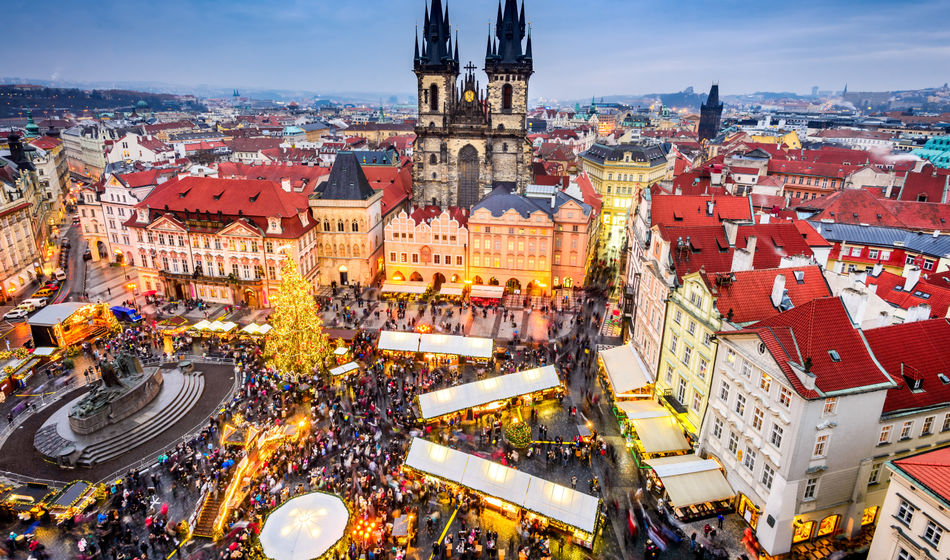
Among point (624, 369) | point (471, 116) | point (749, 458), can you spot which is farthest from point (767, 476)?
point (471, 116)

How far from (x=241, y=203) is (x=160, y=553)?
137ft

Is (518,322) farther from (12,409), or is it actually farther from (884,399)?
(12,409)

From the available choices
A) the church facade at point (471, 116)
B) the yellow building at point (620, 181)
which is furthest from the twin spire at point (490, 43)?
the yellow building at point (620, 181)

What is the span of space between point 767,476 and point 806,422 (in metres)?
4.27

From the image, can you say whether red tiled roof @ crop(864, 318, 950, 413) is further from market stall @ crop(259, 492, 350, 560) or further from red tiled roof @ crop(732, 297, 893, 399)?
market stall @ crop(259, 492, 350, 560)

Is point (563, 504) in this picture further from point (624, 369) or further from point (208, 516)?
point (208, 516)

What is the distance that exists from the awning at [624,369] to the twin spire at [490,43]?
48602 mm

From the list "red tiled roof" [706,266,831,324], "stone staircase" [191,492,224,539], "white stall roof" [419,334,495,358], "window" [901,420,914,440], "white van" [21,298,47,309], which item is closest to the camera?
"window" [901,420,914,440]

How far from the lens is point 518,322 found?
5756 centimetres

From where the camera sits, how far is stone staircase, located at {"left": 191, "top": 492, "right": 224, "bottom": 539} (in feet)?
96.4

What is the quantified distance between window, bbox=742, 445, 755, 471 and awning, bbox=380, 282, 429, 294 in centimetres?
3919

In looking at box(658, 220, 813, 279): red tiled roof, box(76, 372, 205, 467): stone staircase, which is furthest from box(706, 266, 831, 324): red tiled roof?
box(76, 372, 205, 467): stone staircase

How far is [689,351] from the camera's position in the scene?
118 feet

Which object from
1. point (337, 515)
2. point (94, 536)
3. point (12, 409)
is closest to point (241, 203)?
point (12, 409)
